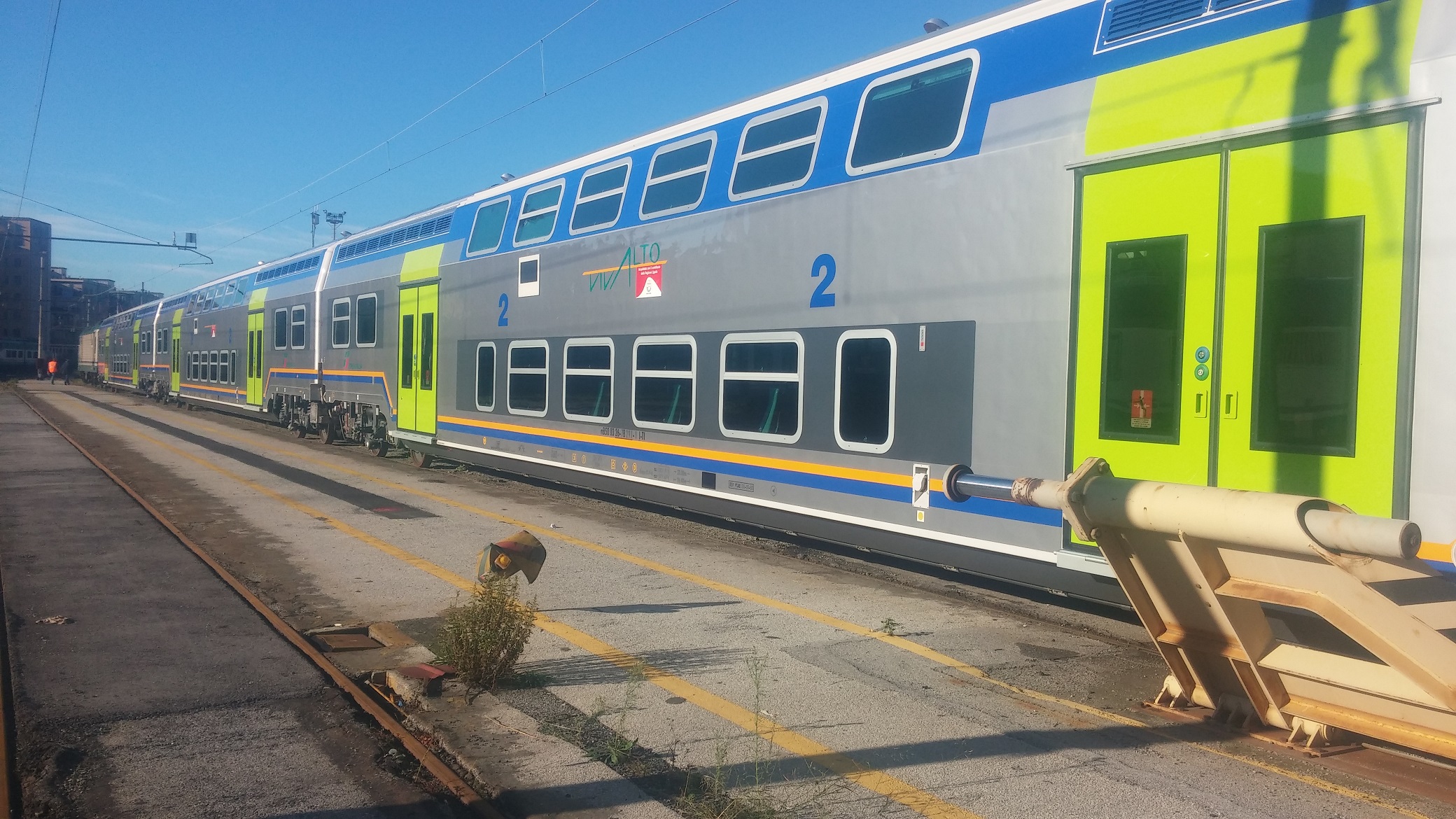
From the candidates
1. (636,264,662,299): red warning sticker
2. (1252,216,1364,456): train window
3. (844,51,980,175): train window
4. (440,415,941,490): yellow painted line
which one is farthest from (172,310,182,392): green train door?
(1252,216,1364,456): train window

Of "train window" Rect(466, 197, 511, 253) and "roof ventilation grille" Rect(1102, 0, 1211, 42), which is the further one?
"train window" Rect(466, 197, 511, 253)

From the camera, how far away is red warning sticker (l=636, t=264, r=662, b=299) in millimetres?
10664

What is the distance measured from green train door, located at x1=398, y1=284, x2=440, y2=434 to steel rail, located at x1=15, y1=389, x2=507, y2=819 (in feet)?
19.7

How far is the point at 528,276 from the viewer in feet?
43.5

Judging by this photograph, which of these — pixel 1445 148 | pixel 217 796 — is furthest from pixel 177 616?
pixel 1445 148

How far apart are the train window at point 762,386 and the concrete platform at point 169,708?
4.36 metres

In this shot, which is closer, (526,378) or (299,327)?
(526,378)

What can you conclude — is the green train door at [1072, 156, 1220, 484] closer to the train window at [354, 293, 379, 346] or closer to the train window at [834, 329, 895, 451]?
the train window at [834, 329, 895, 451]

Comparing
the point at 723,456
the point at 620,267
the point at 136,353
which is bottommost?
the point at 723,456

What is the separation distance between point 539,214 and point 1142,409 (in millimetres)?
9060

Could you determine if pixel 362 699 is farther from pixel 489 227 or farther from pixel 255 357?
pixel 255 357

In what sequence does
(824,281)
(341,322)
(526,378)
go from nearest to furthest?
(824,281)
(526,378)
(341,322)

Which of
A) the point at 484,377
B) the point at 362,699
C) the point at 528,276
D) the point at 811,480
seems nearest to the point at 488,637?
the point at 362,699

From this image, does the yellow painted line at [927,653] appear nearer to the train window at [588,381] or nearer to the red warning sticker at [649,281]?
the train window at [588,381]
